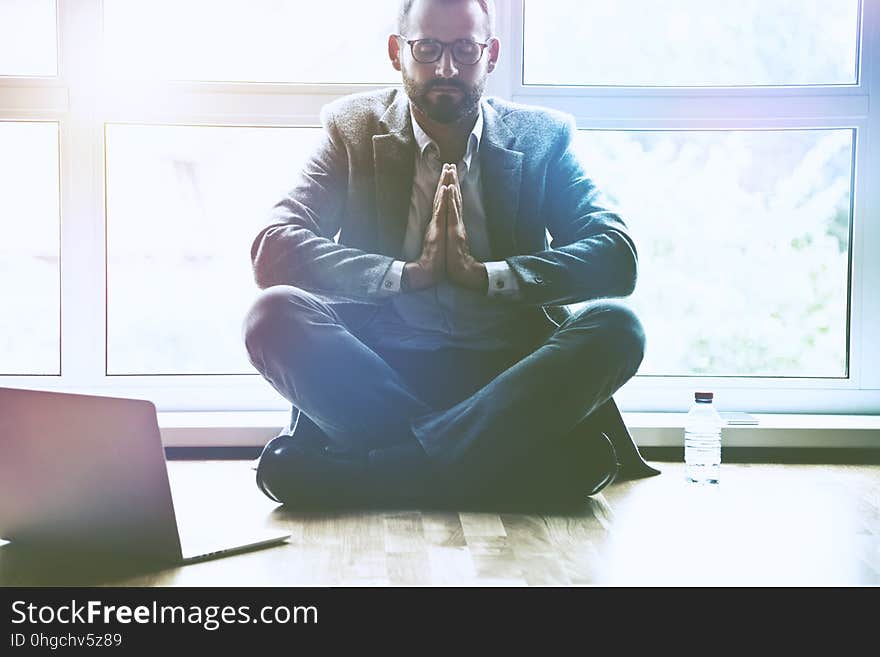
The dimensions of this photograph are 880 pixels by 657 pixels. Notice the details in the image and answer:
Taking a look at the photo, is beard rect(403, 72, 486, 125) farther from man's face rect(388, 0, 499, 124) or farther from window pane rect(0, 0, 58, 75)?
window pane rect(0, 0, 58, 75)

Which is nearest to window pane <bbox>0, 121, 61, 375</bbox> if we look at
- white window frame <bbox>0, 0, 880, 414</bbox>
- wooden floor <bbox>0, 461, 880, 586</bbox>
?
white window frame <bbox>0, 0, 880, 414</bbox>

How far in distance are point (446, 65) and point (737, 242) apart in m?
1.14

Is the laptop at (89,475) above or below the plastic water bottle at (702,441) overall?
above

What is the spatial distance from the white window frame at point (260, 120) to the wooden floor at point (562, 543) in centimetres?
55

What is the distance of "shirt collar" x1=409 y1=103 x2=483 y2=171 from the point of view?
8.20 ft

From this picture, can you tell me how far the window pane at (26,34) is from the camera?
9.84ft

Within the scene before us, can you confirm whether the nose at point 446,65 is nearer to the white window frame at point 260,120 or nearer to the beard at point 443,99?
the beard at point 443,99

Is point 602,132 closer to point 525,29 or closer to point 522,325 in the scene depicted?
point 525,29

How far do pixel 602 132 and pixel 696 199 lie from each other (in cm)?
33

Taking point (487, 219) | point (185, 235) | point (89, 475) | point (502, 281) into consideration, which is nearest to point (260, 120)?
point (185, 235)

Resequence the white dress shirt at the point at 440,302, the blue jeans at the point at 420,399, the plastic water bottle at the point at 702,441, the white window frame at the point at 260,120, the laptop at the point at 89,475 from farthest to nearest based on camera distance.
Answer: the white window frame at the point at 260,120
the plastic water bottle at the point at 702,441
the white dress shirt at the point at 440,302
the blue jeans at the point at 420,399
the laptop at the point at 89,475

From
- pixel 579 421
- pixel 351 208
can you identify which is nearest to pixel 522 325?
pixel 579 421

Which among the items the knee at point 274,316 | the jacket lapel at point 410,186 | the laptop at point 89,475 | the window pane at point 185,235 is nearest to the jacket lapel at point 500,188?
the jacket lapel at point 410,186

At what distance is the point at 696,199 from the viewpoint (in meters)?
3.09
